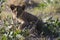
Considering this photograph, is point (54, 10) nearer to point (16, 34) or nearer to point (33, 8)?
point (33, 8)

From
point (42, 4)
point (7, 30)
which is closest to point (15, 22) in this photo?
point (7, 30)

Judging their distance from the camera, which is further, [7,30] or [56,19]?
[56,19]

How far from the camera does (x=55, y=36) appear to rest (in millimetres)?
6062

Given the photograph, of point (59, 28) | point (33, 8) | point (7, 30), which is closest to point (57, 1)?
point (33, 8)

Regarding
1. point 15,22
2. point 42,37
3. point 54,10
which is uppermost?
point 54,10

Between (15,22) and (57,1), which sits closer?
(15,22)

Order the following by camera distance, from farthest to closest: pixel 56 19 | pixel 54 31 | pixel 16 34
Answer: pixel 56 19, pixel 54 31, pixel 16 34

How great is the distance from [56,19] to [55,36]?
2.49 feet

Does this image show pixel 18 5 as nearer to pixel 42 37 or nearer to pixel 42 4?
pixel 42 37

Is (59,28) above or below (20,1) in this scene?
below

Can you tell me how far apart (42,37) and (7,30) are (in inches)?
31.8

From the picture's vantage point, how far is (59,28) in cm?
627

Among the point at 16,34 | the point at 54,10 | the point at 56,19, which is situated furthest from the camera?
the point at 54,10

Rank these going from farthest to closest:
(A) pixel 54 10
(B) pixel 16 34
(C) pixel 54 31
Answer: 1. (A) pixel 54 10
2. (C) pixel 54 31
3. (B) pixel 16 34
